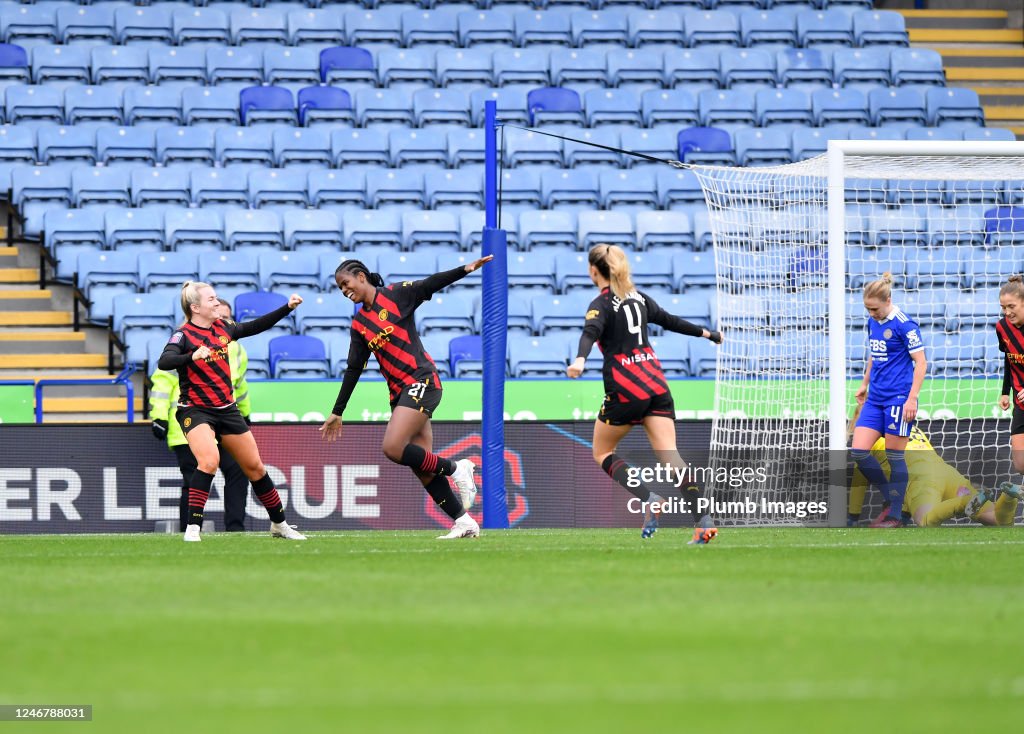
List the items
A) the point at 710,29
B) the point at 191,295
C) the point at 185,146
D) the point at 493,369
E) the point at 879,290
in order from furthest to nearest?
the point at 710,29
the point at 185,146
the point at 493,369
the point at 879,290
the point at 191,295

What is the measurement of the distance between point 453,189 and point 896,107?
664cm

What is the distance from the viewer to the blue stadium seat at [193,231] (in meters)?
17.9

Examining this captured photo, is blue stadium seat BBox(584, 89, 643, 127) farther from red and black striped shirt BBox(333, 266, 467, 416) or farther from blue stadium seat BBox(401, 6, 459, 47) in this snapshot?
red and black striped shirt BBox(333, 266, 467, 416)

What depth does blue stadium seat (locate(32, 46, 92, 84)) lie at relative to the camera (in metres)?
20.2

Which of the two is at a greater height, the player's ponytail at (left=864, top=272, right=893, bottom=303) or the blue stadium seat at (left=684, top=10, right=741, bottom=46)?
the blue stadium seat at (left=684, top=10, right=741, bottom=46)

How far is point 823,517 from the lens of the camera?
38.2ft

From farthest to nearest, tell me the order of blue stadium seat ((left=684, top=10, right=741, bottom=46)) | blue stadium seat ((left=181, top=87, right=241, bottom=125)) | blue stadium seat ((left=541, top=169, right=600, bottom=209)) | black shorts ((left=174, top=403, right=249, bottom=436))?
blue stadium seat ((left=684, top=10, right=741, bottom=46)) < blue stadium seat ((left=181, top=87, right=241, bottom=125)) < blue stadium seat ((left=541, top=169, right=600, bottom=209)) < black shorts ((left=174, top=403, right=249, bottom=436))

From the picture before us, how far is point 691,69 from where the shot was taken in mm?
21609

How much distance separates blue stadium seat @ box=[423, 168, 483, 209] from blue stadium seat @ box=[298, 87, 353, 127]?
6.13 ft

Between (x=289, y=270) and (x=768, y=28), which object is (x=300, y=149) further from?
(x=768, y=28)

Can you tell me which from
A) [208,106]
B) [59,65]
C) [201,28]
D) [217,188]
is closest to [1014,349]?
[217,188]

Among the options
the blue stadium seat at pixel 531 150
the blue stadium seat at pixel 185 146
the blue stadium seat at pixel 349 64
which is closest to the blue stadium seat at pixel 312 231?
the blue stadium seat at pixel 185 146

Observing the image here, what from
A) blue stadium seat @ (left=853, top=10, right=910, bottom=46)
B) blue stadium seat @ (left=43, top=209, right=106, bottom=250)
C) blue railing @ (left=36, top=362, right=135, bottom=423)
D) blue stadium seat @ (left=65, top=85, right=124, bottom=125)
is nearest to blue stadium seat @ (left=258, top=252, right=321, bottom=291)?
blue stadium seat @ (left=43, top=209, right=106, bottom=250)

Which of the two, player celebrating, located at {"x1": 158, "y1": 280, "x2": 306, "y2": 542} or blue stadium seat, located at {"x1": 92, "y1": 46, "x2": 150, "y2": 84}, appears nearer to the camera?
player celebrating, located at {"x1": 158, "y1": 280, "x2": 306, "y2": 542}
